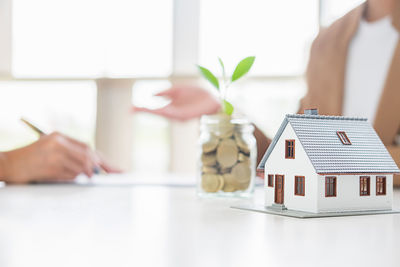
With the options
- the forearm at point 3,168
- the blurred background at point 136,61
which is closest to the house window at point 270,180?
the forearm at point 3,168

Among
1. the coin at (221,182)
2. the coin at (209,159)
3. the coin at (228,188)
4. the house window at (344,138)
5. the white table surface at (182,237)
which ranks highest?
the house window at (344,138)

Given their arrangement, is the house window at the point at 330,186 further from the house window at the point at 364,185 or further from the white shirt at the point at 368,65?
the white shirt at the point at 368,65

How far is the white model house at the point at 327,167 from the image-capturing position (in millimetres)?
624

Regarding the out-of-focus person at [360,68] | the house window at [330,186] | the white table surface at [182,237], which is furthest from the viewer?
the out-of-focus person at [360,68]

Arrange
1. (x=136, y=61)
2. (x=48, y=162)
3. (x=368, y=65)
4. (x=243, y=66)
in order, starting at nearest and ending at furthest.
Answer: (x=243, y=66)
(x=48, y=162)
(x=368, y=65)
(x=136, y=61)

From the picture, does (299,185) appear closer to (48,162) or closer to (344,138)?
(344,138)

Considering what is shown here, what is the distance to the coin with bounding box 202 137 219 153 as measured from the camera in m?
0.84

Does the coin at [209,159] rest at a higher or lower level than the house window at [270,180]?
higher

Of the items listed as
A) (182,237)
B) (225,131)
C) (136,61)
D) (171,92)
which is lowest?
(182,237)

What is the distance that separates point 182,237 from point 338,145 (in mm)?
254

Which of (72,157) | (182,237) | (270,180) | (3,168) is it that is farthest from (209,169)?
(3,168)

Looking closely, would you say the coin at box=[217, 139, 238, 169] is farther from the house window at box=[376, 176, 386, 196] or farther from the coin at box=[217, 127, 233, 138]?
the house window at box=[376, 176, 386, 196]

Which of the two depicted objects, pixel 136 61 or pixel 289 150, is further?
pixel 136 61

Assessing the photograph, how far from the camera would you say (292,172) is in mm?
646
